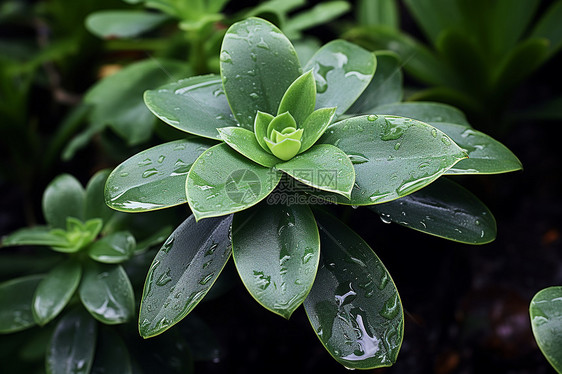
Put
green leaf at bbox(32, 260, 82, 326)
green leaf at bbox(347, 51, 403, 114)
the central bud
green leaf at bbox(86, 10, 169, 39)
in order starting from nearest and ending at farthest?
the central bud → green leaf at bbox(32, 260, 82, 326) → green leaf at bbox(347, 51, 403, 114) → green leaf at bbox(86, 10, 169, 39)

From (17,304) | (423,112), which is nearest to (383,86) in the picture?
(423,112)

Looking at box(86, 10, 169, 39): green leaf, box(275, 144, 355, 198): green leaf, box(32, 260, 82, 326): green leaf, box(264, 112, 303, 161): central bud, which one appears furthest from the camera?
box(86, 10, 169, 39): green leaf

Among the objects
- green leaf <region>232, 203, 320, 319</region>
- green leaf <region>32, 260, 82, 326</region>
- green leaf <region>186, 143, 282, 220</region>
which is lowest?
green leaf <region>32, 260, 82, 326</region>

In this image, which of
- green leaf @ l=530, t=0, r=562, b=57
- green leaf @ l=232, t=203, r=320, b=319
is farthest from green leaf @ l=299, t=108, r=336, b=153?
green leaf @ l=530, t=0, r=562, b=57

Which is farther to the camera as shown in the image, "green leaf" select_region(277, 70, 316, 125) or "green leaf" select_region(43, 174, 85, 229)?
"green leaf" select_region(43, 174, 85, 229)

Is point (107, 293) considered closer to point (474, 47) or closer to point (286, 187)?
point (286, 187)

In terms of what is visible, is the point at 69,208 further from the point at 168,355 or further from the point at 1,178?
the point at 1,178

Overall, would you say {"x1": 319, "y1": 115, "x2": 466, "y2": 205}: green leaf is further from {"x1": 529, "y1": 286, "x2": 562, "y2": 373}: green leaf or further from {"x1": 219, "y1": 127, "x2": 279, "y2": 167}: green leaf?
{"x1": 529, "y1": 286, "x2": 562, "y2": 373}: green leaf
